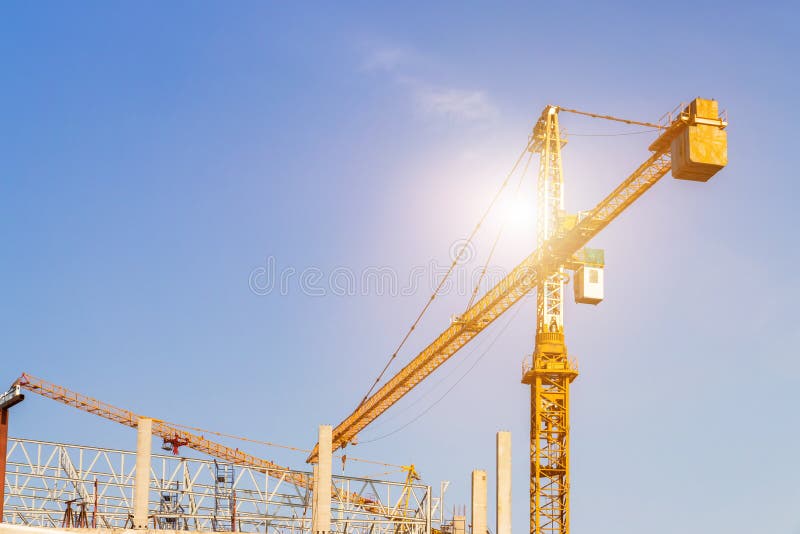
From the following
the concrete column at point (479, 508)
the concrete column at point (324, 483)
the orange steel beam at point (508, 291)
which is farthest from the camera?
the orange steel beam at point (508, 291)

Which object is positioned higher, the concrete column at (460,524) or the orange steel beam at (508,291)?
the orange steel beam at (508,291)

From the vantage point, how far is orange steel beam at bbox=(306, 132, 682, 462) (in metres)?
83.6

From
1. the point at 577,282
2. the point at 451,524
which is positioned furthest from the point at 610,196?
the point at 451,524

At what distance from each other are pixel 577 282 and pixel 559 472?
14275 mm

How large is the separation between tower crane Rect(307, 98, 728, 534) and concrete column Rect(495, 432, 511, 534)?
1935 centimetres

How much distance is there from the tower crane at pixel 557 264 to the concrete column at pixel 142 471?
33.0 m

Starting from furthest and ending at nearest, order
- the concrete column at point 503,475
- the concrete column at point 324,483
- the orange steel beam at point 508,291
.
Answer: the orange steel beam at point 508,291, the concrete column at point 503,475, the concrete column at point 324,483

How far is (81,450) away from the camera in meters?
90.2

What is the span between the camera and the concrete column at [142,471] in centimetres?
5722

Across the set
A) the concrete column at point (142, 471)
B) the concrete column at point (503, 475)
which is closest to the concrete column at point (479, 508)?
the concrete column at point (503, 475)

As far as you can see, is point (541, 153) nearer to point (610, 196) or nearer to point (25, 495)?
point (610, 196)

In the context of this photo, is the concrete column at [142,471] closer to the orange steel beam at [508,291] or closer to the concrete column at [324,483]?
the concrete column at [324,483]

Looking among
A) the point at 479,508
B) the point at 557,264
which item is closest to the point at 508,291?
the point at 557,264

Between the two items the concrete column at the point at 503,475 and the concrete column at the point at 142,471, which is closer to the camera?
the concrete column at the point at 142,471
